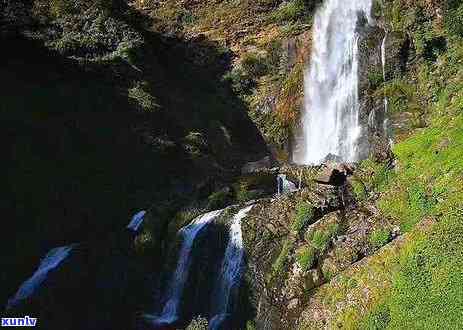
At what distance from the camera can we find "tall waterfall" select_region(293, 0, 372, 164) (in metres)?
32.6

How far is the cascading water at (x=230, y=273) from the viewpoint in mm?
18078

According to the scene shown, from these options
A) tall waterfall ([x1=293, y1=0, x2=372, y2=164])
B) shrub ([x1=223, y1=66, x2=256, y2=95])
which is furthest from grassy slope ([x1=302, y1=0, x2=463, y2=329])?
shrub ([x1=223, y1=66, x2=256, y2=95])

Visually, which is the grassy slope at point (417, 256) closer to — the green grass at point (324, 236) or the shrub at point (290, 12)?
the green grass at point (324, 236)

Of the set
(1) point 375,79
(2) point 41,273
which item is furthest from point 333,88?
(2) point 41,273

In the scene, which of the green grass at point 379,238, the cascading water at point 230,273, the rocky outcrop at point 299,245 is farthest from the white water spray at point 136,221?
the green grass at point 379,238

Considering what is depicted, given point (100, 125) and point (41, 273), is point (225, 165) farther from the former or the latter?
point (41, 273)

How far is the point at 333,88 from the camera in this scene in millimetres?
34656

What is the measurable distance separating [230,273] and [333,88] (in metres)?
18.8

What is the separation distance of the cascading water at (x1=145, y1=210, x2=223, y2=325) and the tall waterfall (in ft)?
41.3

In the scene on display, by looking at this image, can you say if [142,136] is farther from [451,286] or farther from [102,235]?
[451,286]

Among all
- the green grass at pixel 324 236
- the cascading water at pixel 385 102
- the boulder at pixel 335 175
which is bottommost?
the green grass at pixel 324 236

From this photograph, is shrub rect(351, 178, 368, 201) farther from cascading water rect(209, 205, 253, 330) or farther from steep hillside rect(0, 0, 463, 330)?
cascading water rect(209, 205, 253, 330)

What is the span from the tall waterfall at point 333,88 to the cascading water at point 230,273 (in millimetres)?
13345

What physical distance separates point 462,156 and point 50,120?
21517 millimetres
